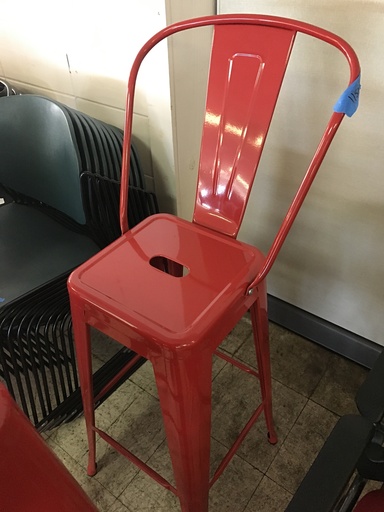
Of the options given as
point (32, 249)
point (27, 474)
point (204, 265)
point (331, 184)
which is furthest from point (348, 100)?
point (32, 249)

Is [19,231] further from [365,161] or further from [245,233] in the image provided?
[365,161]

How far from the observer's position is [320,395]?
1.46 m

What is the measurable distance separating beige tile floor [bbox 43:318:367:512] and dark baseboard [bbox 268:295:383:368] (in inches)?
1.4

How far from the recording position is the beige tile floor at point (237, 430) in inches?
49.1

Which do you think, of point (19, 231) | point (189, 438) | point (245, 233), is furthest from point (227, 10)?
point (189, 438)

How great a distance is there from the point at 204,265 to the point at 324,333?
32.5 inches

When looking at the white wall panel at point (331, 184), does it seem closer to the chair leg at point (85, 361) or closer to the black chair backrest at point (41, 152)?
the black chair backrest at point (41, 152)

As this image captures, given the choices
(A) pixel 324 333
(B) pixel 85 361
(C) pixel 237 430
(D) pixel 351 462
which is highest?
(D) pixel 351 462

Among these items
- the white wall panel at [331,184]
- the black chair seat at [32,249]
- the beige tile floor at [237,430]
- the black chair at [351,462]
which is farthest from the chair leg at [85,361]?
the white wall panel at [331,184]

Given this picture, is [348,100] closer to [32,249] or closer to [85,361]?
[85,361]

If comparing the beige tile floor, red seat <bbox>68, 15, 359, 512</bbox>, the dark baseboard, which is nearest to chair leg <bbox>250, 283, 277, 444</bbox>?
red seat <bbox>68, 15, 359, 512</bbox>

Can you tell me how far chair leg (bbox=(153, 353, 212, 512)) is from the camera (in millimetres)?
825

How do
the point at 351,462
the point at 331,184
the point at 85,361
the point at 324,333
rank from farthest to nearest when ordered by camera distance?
the point at 324,333
the point at 331,184
the point at 85,361
the point at 351,462

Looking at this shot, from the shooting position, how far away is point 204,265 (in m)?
0.95
